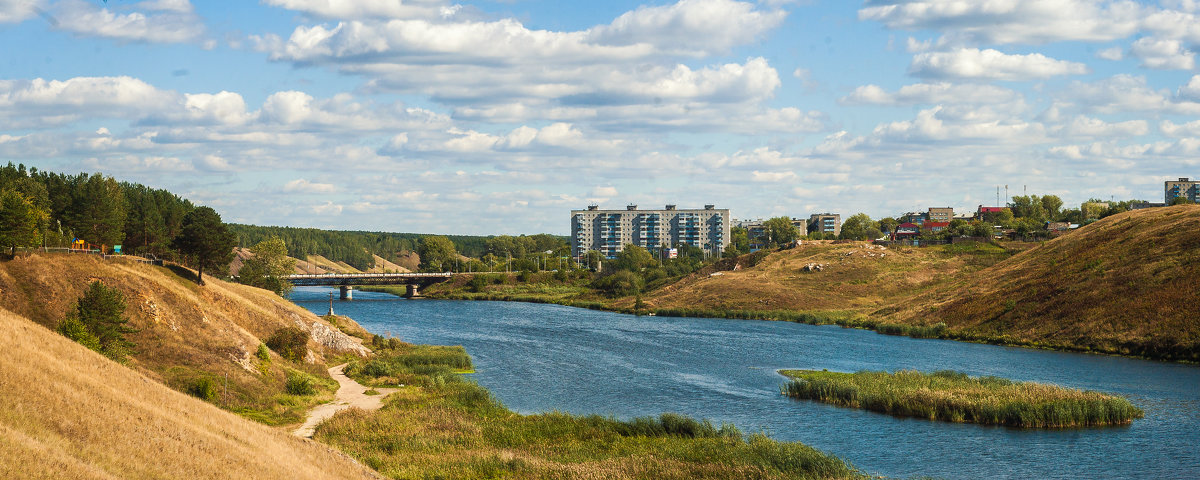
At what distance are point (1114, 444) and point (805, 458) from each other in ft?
60.4

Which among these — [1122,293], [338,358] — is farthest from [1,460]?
[1122,293]

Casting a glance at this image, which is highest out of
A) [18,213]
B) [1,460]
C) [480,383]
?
[18,213]

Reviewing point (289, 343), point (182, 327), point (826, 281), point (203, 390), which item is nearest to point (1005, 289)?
point (826, 281)

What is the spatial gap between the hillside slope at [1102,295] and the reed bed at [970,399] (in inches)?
1046

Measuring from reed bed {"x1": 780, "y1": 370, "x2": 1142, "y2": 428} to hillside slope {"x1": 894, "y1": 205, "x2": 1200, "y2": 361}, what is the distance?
87.1 feet

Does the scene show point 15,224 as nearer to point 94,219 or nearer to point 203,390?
point 203,390

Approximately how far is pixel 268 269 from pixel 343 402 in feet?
336

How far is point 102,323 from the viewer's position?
166 ft

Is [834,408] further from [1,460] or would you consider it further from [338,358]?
[1,460]

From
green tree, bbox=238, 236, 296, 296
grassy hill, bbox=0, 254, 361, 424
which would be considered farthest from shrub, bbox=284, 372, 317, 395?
green tree, bbox=238, 236, 296, 296

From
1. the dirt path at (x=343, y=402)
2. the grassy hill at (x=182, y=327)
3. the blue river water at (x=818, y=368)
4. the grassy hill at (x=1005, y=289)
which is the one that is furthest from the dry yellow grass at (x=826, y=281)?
the dirt path at (x=343, y=402)

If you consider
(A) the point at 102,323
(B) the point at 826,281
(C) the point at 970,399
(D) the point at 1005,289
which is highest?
(D) the point at 1005,289

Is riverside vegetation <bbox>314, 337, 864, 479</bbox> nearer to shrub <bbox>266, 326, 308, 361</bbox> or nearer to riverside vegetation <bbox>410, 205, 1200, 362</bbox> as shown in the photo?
shrub <bbox>266, 326, 308, 361</bbox>

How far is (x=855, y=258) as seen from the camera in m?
160
